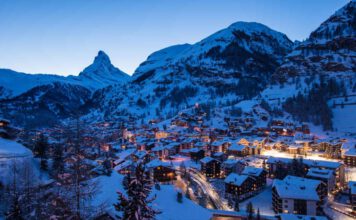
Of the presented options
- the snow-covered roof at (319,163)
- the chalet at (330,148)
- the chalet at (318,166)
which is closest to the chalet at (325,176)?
the chalet at (318,166)

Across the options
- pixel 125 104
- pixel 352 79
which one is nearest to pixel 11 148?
pixel 352 79

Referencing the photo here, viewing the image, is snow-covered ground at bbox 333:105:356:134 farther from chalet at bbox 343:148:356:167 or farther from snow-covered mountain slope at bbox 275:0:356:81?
snow-covered mountain slope at bbox 275:0:356:81

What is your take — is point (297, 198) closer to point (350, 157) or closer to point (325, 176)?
point (325, 176)

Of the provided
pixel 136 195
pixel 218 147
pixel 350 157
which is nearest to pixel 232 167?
pixel 218 147

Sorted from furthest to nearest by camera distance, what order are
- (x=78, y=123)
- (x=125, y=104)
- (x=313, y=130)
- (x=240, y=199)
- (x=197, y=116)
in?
1. (x=125, y=104)
2. (x=197, y=116)
3. (x=313, y=130)
4. (x=240, y=199)
5. (x=78, y=123)

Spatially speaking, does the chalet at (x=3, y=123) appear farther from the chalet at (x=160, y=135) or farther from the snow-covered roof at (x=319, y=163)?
the chalet at (x=160, y=135)

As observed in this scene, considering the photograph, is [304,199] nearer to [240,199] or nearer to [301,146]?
[240,199]
